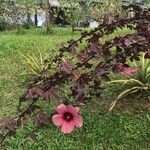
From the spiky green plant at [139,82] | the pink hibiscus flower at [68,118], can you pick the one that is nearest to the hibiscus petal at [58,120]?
the pink hibiscus flower at [68,118]

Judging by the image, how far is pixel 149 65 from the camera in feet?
18.4

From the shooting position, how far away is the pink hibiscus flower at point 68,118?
6.59ft

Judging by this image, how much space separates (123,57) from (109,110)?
9.58ft

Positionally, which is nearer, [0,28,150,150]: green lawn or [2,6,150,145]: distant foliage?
[2,6,150,145]: distant foliage

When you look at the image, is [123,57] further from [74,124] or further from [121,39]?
[74,124]

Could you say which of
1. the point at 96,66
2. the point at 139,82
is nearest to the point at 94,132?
the point at 139,82

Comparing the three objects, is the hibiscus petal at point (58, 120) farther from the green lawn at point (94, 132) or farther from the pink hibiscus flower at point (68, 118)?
the green lawn at point (94, 132)

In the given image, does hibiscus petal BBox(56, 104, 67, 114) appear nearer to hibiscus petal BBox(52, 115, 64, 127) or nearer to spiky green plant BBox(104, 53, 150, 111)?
hibiscus petal BBox(52, 115, 64, 127)

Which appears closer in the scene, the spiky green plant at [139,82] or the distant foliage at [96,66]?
the distant foliage at [96,66]

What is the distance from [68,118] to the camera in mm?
2014

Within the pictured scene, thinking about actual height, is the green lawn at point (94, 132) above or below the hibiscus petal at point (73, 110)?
below

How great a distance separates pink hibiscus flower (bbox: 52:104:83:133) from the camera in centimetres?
201

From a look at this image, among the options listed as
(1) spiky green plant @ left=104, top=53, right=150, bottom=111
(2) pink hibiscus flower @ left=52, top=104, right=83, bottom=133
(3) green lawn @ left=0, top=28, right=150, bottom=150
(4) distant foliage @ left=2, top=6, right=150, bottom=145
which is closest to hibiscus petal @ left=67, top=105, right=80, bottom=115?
(2) pink hibiscus flower @ left=52, top=104, right=83, bottom=133

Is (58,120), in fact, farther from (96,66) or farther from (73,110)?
(96,66)
